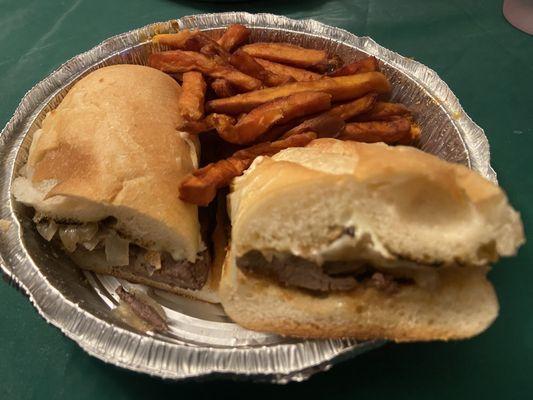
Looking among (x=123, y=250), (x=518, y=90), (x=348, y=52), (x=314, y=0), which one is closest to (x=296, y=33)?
(x=348, y=52)

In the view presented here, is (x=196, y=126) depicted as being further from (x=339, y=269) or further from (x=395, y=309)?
(x=395, y=309)

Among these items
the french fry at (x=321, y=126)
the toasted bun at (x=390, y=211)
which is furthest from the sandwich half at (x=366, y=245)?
the french fry at (x=321, y=126)

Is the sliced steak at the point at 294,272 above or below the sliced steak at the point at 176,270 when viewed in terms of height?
above

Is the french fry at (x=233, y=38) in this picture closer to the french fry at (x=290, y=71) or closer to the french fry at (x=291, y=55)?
the french fry at (x=291, y=55)

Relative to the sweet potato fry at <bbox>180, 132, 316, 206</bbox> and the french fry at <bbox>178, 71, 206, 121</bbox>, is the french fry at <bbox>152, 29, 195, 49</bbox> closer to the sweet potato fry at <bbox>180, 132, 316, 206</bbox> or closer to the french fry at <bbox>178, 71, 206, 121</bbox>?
the french fry at <bbox>178, 71, 206, 121</bbox>

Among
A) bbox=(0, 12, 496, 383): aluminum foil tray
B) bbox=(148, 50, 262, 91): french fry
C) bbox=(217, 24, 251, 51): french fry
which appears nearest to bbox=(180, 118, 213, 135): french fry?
bbox=(148, 50, 262, 91): french fry

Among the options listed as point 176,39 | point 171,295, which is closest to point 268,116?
point 176,39
